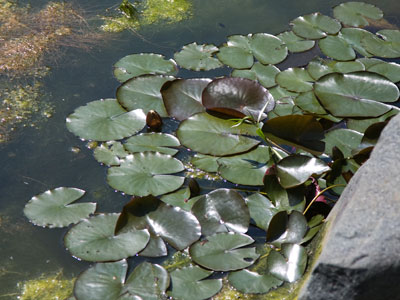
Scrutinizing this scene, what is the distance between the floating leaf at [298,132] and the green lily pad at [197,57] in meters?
0.65

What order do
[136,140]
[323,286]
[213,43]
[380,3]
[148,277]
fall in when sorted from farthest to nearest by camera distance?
[380,3] < [213,43] < [136,140] < [148,277] < [323,286]

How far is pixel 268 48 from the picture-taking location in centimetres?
292

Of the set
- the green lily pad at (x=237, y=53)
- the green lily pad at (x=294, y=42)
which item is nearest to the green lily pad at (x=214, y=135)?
the green lily pad at (x=237, y=53)

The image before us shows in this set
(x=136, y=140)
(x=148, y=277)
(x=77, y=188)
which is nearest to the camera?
(x=148, y=277)

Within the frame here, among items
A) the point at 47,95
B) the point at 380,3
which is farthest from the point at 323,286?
the point at 380,3

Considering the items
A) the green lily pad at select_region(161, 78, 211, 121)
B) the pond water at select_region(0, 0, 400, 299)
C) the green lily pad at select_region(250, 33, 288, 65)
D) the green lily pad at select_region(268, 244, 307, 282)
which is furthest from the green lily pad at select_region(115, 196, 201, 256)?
the green lily pad at select_region(250, 33, 288, 65)

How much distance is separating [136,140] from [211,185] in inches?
15.5

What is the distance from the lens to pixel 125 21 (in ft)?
10.3

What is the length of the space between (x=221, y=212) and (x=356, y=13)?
1785mm

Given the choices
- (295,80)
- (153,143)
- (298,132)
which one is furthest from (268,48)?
(153,143)

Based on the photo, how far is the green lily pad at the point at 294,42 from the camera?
293 centimetres

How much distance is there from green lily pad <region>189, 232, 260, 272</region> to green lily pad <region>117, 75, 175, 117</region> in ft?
2.49

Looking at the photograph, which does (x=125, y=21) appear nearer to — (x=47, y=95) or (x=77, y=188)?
(x=47, y=95)

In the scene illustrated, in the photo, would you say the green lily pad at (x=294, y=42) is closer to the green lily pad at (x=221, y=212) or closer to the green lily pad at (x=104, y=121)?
the green lily pad at (x=104, y=121)
